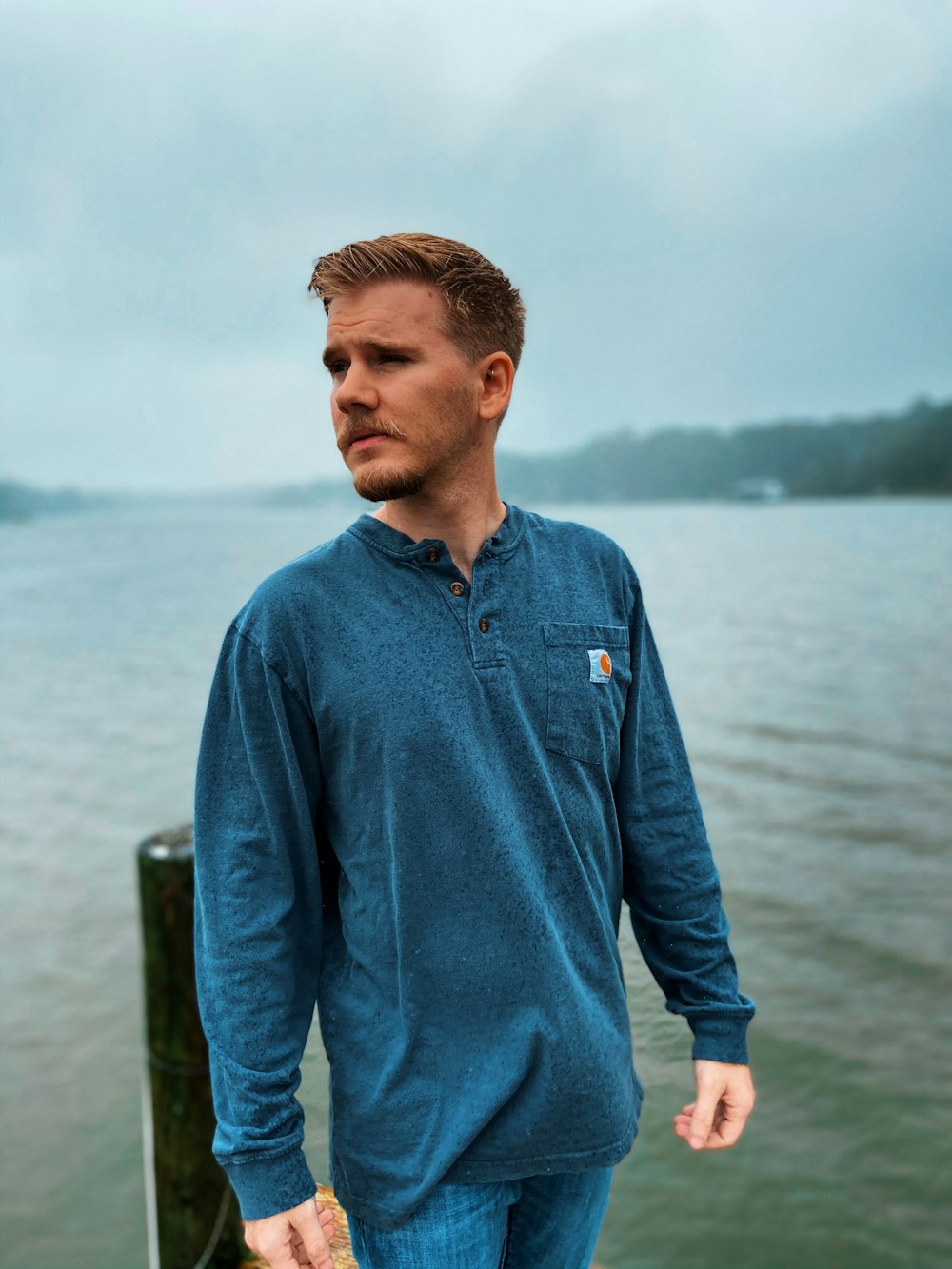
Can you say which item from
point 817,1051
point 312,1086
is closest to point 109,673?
point 817,1051

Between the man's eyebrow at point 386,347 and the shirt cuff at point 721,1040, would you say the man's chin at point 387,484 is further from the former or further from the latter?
the shirt cuff at point 721,1040

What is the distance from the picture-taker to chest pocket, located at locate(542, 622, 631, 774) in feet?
4.56

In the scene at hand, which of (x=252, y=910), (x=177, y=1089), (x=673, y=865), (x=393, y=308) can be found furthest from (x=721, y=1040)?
(x=177, y=1089)

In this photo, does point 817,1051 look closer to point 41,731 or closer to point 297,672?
point 297,672

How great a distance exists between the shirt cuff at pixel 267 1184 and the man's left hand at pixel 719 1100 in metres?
0.52

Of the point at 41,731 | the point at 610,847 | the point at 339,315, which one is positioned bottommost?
the point at 41,731

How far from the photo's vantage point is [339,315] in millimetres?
→ 1360

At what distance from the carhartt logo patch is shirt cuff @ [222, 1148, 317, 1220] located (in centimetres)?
66

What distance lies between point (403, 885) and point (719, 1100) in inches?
22.8

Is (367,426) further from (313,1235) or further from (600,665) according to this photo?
(313,1235)

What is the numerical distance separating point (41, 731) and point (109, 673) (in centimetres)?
358

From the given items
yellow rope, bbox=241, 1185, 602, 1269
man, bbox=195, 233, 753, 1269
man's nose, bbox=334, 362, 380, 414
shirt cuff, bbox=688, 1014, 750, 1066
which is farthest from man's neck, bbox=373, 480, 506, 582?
yellow rope, bbox=241, 1185, 602, 1269

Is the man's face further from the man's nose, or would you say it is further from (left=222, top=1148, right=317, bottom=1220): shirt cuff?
(left=222, top=1148, right=317, bottom=1220): shirt cuff

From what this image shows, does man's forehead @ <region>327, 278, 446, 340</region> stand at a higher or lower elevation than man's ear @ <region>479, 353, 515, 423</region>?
higher
